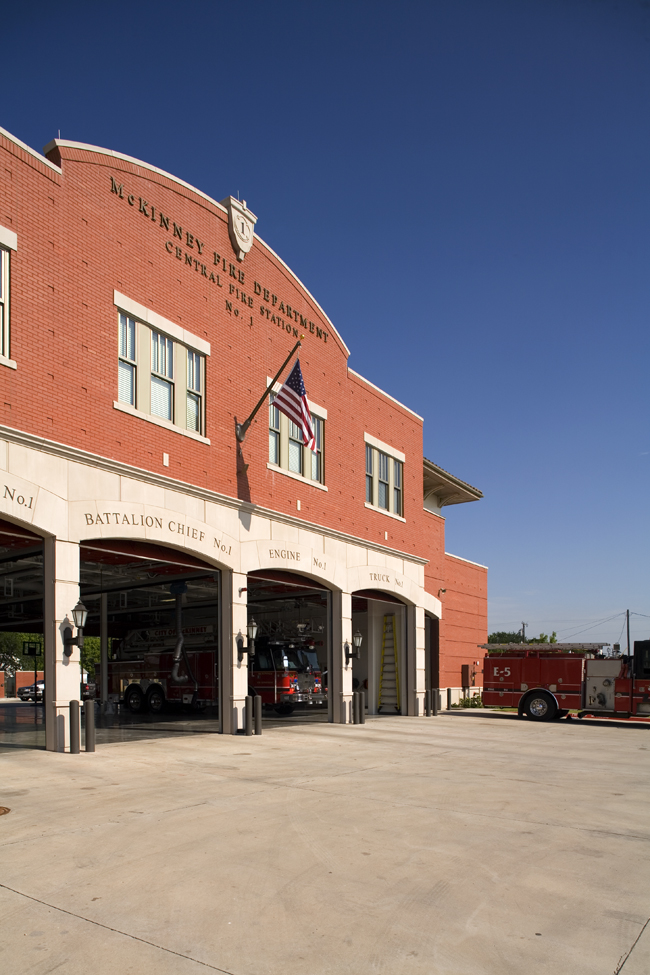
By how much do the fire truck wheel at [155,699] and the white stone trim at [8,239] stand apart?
19.7 meters

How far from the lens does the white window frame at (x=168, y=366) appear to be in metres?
18.1

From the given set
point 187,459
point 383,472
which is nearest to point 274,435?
point 187,459

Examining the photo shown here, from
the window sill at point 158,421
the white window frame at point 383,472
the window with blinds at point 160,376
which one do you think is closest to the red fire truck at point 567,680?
the white window frame at point 383,472

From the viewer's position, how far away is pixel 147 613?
36062 millimetres

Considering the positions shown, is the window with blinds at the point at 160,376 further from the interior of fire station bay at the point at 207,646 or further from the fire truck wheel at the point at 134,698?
the fire truck wheel at the point at 134,698

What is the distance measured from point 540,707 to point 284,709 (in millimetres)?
8898

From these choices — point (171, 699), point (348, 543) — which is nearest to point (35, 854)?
point (348, 543)

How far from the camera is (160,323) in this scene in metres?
18.9

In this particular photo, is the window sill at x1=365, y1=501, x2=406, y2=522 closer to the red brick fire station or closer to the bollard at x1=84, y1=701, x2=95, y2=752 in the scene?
the red brick fire station

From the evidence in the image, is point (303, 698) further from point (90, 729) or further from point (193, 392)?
point (90, 729)

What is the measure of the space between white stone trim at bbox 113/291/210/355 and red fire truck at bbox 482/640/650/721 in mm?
16061

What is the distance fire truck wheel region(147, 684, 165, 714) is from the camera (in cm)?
3119

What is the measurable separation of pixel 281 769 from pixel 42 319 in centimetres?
936

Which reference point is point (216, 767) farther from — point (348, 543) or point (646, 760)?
point (348, 543)
